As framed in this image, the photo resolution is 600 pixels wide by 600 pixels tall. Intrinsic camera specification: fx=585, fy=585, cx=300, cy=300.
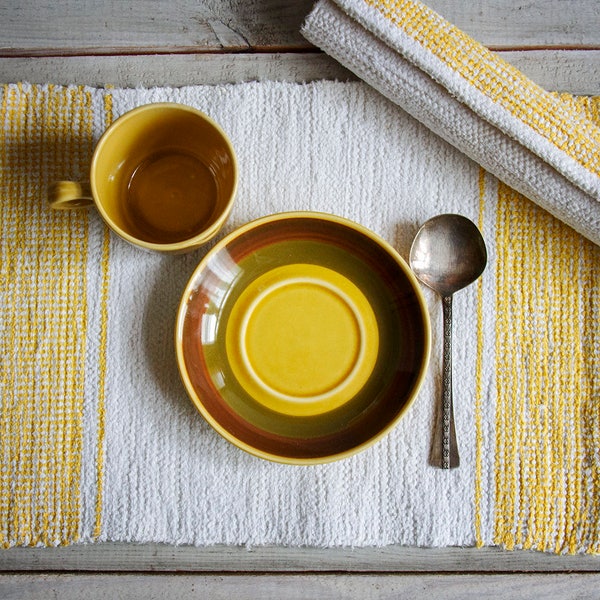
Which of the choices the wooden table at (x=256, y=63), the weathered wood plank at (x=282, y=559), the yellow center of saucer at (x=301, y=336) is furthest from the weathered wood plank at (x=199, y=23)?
the weathered wood plank at (x=282, y=559)

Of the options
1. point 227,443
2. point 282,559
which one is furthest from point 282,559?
point 227,443

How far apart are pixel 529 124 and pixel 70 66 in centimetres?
38

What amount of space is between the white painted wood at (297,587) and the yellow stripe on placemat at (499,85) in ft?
1.13

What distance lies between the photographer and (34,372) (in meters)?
0.48

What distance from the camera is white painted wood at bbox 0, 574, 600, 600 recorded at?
489mm

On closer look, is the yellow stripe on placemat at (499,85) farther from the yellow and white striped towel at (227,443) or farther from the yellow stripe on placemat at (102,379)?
the yellow stripe on placemat at (102,379)

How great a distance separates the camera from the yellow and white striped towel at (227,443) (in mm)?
477

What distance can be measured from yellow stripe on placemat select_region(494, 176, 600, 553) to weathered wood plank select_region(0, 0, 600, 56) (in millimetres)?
152

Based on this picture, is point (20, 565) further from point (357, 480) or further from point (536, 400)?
point (536, 400)

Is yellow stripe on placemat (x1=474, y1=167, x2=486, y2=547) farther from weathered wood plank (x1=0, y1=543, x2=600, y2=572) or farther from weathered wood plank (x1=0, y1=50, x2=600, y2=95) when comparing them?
weathered wood plank (x1=0, y1=50, x2=600, y2=95)

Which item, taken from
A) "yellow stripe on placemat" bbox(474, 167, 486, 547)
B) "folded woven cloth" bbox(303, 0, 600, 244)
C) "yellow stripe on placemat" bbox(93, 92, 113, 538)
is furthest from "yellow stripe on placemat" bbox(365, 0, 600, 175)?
"yellow stripe on placemat" bbox(93, 92, 113, 538)

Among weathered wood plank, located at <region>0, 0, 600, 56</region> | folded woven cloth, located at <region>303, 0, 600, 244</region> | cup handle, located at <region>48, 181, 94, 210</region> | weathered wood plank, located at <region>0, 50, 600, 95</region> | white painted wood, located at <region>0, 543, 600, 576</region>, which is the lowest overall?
white painted wood, located at <region>0, 543, 600, 576</region>

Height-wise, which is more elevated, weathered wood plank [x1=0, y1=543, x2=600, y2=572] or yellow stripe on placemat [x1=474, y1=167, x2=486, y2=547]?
yellow stripe on placemat [x1=474, y1=167, x2=486, y2=547]

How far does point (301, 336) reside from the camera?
471 mm
